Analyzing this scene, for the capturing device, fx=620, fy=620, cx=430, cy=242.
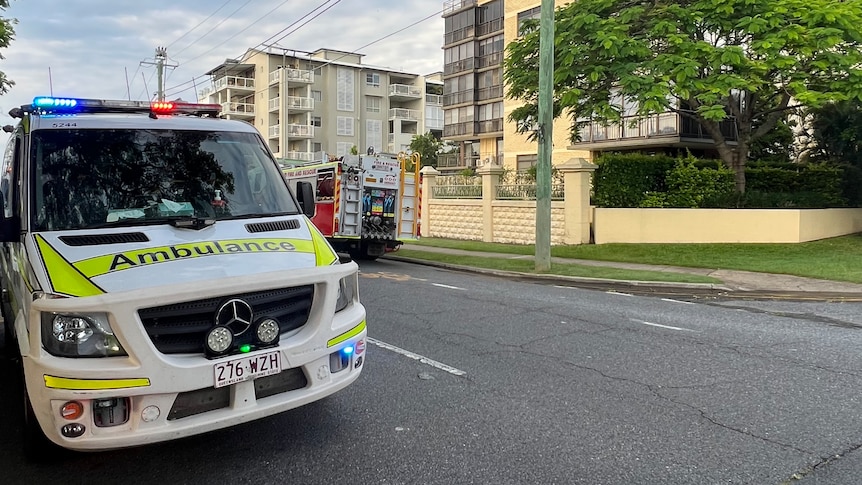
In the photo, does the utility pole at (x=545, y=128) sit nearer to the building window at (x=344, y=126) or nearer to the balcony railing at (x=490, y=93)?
the balcony railing at (x=490, y=93)

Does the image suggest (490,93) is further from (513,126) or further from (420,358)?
(420,358)

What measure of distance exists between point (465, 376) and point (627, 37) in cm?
1326

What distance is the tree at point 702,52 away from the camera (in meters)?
14.9

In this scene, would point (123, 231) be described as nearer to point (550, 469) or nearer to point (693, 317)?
point (550, 469)

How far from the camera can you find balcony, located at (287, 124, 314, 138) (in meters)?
54.4

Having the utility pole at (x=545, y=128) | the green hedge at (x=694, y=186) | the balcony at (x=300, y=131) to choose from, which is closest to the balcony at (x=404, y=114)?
the balcony at (x=300, y=131)

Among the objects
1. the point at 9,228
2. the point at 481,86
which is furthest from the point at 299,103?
the point at 9,228

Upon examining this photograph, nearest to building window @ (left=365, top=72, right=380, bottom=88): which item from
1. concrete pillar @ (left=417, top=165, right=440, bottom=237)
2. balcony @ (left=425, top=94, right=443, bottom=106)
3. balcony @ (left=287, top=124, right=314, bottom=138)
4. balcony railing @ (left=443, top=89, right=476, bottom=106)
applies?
balcony @ (left=425, top=94, right=443, bottom=106)

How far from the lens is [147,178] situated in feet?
14.8

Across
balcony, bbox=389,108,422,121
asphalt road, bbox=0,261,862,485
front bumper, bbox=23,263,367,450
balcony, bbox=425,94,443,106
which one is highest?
balcony, bbox=425,94,443,106

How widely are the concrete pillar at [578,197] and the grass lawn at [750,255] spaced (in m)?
0.51

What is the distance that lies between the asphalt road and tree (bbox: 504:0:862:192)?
917cm

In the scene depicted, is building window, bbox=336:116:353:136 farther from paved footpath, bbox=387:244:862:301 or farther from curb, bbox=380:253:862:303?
paved footpath, bbox=387:244:862:301

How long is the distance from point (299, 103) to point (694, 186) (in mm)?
42333
